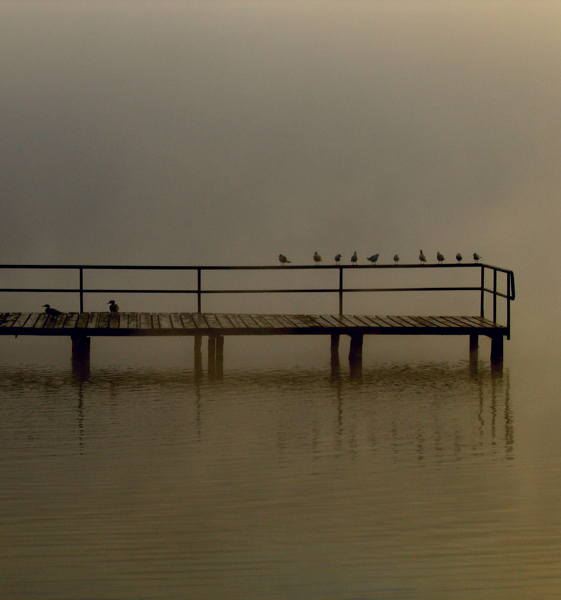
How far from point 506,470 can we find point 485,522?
1.69 m

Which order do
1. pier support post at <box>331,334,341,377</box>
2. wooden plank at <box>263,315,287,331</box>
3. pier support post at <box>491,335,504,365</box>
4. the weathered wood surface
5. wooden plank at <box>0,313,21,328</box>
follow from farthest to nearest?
pier support post at <box>331,334,341,377</box>, pier support post at <box>491,335,504,365</box>, wooden plank at <box>0,313,21,328</box>, wooden plank at <box>263,315,287,331</box>, the weathered wood surface

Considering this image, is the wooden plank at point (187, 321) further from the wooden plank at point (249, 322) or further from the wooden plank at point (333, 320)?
the wooden plank at point (333, 320)

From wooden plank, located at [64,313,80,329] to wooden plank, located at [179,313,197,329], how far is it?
4.93 feet

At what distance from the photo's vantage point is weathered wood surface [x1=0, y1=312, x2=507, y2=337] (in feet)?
51.4

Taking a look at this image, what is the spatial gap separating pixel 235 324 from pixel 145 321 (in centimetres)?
130

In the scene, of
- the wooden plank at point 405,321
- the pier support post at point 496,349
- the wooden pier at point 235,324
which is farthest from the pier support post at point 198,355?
the pier support post at point 496,349

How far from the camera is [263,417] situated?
1177cm

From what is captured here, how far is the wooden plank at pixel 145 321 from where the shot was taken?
51.6ft

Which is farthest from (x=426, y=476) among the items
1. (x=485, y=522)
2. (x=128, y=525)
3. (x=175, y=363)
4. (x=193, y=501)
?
(x=175, y=363)

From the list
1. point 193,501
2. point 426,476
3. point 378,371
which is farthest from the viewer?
point 378,371

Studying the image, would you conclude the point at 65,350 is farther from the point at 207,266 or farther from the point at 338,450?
the point at 338,450

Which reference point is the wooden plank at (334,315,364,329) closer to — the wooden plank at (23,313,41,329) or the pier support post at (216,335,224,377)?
the pier support post at (216,335,224,377)

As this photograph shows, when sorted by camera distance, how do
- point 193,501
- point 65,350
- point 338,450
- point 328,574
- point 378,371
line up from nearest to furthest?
point 328,574 → point 193,501 → point 338,450 → point 378,371 → point 65,350

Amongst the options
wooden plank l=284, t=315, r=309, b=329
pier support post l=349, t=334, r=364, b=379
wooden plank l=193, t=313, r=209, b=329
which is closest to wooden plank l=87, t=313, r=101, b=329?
wooden plank l=193, t=313, r=209, b=329
